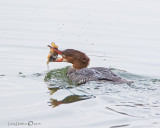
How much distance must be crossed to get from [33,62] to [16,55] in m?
0.72

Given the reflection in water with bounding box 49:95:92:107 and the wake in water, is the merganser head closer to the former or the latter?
the wake in water

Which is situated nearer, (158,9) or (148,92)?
(148,92)

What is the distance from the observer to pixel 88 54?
13.6 metres

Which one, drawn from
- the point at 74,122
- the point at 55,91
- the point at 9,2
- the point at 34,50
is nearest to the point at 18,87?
the point at 55,91

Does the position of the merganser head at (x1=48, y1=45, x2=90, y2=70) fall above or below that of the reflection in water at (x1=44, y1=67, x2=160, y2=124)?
above

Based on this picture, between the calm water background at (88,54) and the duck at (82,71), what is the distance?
0.34 metres

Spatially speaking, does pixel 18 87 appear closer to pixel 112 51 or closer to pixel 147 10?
pixel 112 51

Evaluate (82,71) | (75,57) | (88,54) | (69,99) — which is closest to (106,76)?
(82,71)

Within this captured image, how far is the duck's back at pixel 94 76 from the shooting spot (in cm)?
1023

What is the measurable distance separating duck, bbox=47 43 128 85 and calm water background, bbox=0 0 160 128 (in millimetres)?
336

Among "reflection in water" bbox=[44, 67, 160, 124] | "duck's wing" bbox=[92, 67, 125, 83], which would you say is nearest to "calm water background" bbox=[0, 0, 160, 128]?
"reflection in water" bbox=[44, 67, 160, 124]

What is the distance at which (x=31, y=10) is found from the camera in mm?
19125

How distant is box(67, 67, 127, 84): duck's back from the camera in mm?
10234

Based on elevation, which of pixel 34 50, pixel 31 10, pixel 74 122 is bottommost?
pixel 74 122
